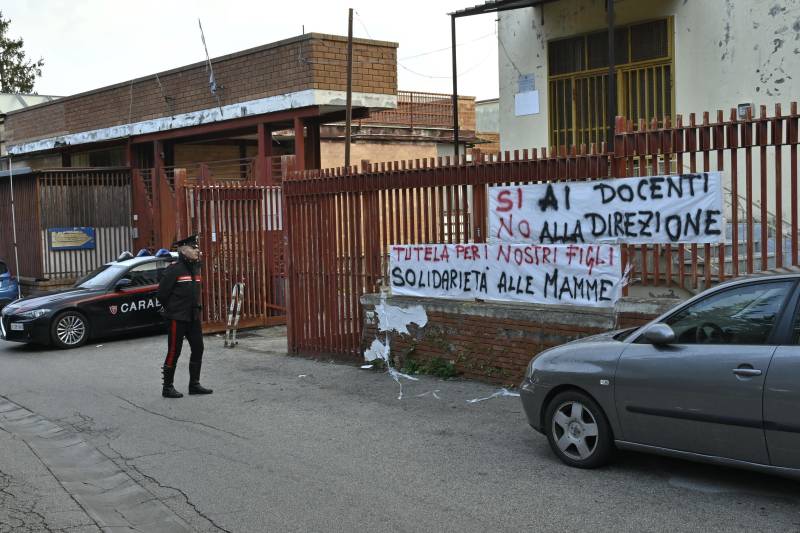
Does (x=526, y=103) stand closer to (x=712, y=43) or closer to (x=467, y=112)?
(x=712, y=43)

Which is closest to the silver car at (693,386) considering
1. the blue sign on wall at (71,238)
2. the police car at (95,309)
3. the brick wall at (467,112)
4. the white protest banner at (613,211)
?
the white protest banner at (613,211)

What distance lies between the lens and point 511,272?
9.40m

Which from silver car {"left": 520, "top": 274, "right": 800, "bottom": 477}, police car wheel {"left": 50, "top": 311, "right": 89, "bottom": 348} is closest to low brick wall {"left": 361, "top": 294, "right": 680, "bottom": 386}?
silver car {"left": 520, "top": 274, "right": 800, "bottom": 477}

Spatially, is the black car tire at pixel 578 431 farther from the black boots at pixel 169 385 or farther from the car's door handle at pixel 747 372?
the black boots at pixel 169 385

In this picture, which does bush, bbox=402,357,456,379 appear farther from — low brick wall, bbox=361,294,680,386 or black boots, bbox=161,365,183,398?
black boots, bbox=161,365,183,398

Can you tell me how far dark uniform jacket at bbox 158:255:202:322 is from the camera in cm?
970

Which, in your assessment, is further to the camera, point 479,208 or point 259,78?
point 259,78

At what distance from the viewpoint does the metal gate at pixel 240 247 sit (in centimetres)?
1482

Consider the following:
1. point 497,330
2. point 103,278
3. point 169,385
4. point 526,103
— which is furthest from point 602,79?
point 103,278

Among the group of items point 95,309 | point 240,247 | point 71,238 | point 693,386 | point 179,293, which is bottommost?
point 95,309

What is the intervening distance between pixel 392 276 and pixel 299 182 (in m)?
2.34

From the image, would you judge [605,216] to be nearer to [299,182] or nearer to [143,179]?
[299,182]

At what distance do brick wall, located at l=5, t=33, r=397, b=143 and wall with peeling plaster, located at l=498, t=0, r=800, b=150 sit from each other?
12.6 ft

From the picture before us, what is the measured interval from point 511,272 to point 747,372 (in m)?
4.28
